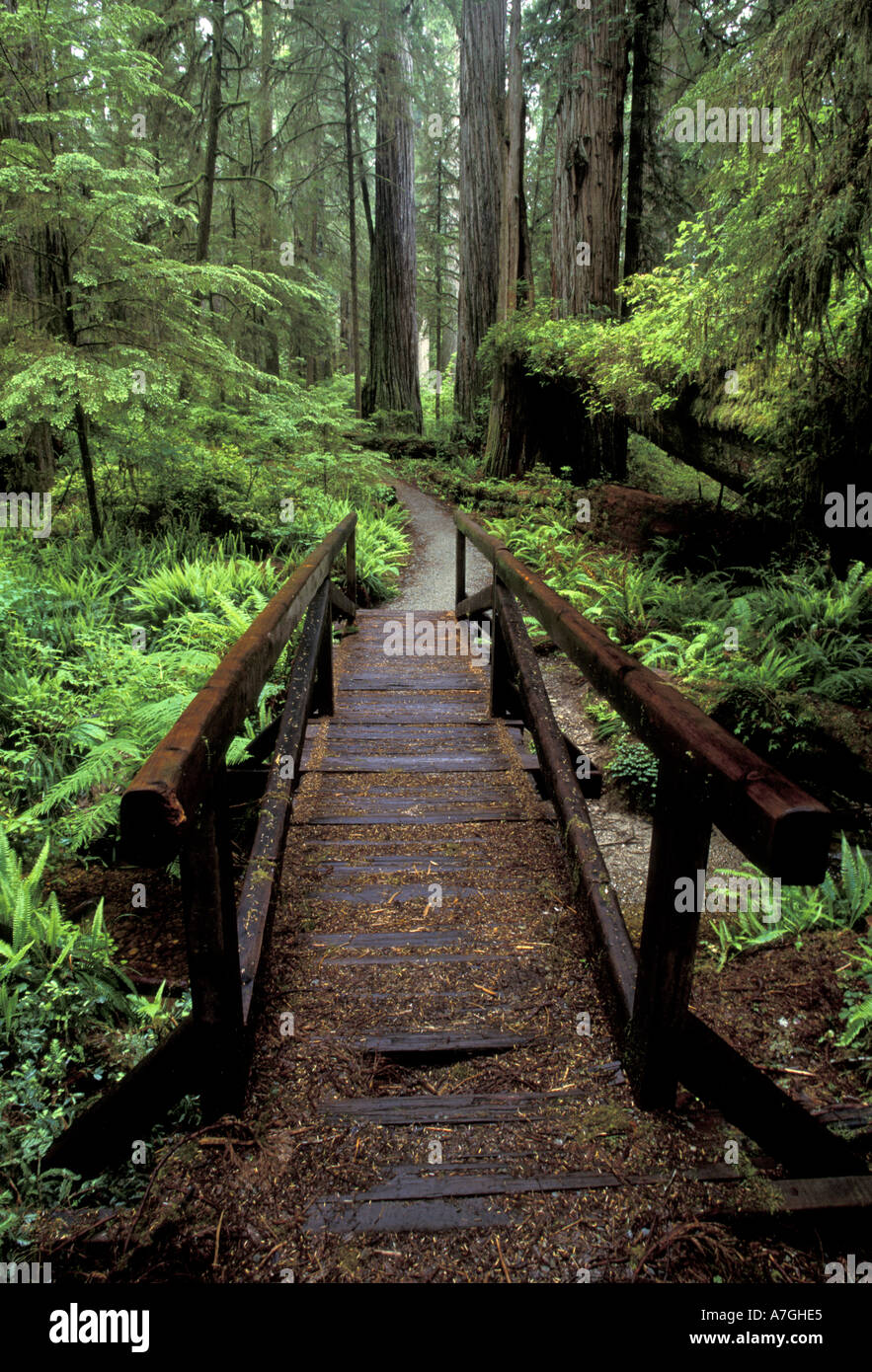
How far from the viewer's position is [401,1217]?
68.2 inches

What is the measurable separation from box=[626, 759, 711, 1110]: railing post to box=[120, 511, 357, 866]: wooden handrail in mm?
1102

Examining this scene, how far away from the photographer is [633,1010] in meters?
2.07

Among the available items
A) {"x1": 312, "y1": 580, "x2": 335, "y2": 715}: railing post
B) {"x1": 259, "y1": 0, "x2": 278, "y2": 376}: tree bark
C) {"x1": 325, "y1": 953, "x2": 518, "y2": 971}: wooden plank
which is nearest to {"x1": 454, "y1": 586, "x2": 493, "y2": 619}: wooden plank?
{"x1": 312, "y1": 580, "x2": 335, "y2": 715}: railing post

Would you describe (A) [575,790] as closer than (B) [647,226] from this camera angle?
Yes

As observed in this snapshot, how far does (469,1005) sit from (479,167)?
16.8 meters

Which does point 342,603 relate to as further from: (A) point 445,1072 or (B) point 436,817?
(A) point 445,1072

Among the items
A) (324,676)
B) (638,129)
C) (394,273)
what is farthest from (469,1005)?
(394,273)

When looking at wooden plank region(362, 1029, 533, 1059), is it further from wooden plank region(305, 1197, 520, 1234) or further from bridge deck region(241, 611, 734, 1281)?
wooden plank region(305, 1197, 520, 1234)

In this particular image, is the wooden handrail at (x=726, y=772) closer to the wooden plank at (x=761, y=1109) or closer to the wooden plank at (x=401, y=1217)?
the wooden plank at (x=761, y=1109)

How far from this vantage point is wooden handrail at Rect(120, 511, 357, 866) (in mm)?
1394

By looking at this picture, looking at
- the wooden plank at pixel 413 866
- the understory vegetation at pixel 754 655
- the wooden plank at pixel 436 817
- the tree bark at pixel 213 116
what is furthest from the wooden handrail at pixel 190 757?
the tree bark at pixel 213 116
